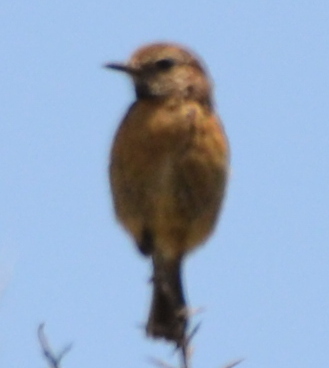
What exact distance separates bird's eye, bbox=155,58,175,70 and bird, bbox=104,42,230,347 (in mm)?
34

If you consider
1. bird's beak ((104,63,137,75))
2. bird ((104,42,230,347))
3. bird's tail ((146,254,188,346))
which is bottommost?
bird's tail ((146,254,188,346))

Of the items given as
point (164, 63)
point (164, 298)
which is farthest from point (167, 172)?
point (164, 63)

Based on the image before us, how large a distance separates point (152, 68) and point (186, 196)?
43.0 inches

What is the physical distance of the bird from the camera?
6.02 meters

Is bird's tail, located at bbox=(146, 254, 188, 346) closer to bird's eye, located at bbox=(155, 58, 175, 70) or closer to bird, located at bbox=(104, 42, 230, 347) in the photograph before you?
bird, located at bbox=(104, 42, 230, 347)

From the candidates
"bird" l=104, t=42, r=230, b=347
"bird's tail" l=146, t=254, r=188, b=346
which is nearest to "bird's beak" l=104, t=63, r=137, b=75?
"bird" l=104, t=42, r=230, b=347

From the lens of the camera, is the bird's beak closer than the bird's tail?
No

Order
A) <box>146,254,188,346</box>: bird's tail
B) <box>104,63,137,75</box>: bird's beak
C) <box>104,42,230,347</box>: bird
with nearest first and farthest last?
1. <box>146,254,188,346</box>: bird's tail
2. <box>104,42,230,347</box>: bird
3. <box>104,63,137,75</box>: bird's beak

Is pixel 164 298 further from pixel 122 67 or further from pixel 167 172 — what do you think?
pixel 122 67

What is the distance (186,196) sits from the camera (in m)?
6.09

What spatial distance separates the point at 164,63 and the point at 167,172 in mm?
1074

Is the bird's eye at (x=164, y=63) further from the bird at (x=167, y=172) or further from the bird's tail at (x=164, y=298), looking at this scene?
the bird's tail at (x=164, y=298)

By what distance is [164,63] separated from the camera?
671 centimetres

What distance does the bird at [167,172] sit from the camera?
6.02m
